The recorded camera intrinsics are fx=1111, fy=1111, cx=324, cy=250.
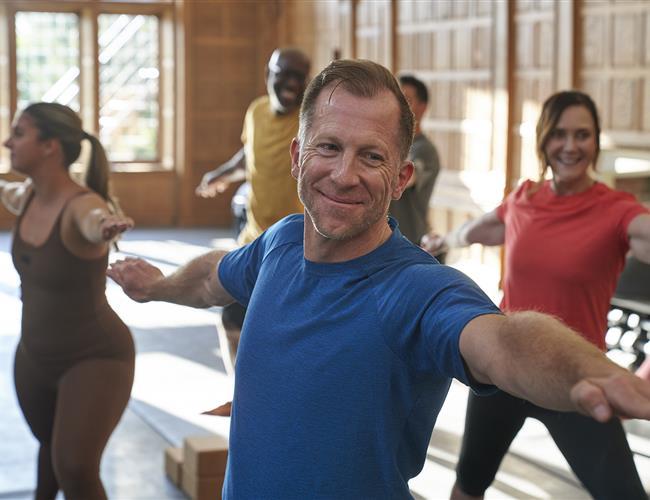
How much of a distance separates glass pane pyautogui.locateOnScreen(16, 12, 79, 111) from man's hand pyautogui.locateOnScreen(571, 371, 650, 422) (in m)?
12.4

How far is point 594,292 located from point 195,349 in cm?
447

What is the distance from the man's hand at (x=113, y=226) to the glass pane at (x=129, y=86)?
403 inches

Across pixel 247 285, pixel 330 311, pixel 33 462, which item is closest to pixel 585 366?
pixel 330 311

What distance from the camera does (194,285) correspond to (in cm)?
247

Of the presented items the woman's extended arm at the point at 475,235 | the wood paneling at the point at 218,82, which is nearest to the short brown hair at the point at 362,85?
the woman's extended arm at the point at 475,235

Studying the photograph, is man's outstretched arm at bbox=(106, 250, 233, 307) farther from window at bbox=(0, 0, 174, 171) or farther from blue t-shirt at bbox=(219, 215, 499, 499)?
window at bbox=(0, 0, 174, 171)

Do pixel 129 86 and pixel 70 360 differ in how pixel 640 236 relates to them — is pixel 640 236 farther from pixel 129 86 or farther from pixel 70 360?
pixel 129 86

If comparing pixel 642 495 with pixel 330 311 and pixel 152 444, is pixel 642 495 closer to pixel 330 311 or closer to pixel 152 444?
pixel 330 311

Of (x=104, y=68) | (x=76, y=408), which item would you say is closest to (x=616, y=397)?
(x=76, y=408)

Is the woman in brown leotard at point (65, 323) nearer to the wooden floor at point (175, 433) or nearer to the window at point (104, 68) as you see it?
the wooden floor at point (175, 433)

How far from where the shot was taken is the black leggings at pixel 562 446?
2.99m

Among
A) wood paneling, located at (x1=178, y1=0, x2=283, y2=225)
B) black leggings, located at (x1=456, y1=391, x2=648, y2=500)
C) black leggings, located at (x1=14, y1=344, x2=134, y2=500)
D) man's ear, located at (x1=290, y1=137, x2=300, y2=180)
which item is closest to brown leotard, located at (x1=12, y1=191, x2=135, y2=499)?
black leggings, located at (x1=14, y1=344, x2=134, y2=500)

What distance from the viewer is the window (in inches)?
515

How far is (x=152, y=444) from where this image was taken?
5324 mm
